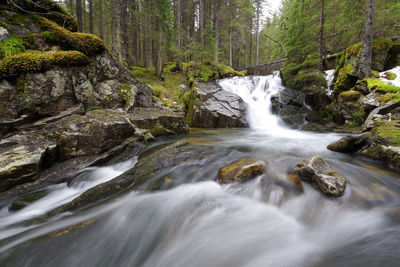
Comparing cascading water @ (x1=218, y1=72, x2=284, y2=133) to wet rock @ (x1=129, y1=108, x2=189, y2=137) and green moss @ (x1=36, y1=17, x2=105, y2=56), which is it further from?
green moss @ (x1=36, y1=17, x2=105, y2=56)

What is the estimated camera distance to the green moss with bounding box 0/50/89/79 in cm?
391

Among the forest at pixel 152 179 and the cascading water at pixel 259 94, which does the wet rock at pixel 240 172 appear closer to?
the forest at pixel 152 179

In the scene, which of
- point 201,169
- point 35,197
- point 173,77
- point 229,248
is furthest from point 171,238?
point 173,77

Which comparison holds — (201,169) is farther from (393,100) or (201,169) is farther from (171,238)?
(393,100)

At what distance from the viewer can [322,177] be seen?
8.73ft

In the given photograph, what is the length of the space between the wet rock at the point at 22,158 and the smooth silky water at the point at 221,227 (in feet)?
1.88

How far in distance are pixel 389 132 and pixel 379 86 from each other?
5.04m

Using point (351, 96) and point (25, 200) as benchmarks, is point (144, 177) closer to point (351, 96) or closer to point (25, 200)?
point (25, 200)

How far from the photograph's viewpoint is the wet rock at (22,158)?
9.62ft

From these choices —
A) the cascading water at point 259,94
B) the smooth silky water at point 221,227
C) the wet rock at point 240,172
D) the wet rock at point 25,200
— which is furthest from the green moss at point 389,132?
the wet rock at point 25,200

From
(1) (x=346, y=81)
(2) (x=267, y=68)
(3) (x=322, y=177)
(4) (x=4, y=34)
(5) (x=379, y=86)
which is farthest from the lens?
(2) (x=267, y=68)

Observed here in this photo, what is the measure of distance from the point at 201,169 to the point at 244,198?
4.05 ft

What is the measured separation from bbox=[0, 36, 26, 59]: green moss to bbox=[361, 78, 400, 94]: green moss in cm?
1222

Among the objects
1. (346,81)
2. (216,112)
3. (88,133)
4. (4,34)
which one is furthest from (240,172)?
(346,81)
